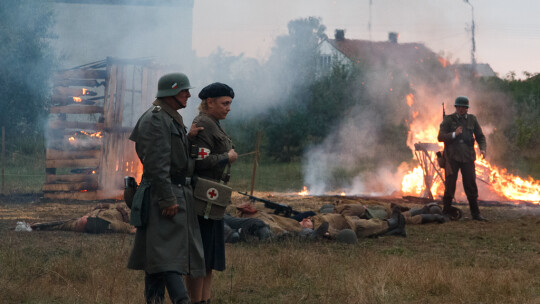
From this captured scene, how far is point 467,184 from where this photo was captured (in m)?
11.4

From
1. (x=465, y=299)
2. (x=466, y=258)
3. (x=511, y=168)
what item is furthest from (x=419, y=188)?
(x=465, y=299)

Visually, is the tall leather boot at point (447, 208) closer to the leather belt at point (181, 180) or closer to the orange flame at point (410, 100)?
the orange flame at point (410, 100)

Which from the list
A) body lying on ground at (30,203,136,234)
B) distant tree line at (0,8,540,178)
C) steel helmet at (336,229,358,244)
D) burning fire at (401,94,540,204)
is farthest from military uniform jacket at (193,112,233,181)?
distant tree line at (0,8,540,178)

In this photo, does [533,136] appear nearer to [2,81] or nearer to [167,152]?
[2,81]

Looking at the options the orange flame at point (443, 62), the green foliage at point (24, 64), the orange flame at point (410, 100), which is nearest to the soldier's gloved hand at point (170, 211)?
the orange flame at point (410, 100)

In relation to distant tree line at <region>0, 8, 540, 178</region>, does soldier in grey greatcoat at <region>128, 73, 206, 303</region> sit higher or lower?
lower

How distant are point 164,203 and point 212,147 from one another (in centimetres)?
77

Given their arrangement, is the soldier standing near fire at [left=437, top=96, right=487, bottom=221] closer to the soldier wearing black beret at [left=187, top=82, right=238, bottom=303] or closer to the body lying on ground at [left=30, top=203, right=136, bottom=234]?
the body lying on ground at [left=30, top=203, right=136, bottom=234]

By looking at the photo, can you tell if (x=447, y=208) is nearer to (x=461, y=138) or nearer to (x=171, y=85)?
(x=461, y=138)

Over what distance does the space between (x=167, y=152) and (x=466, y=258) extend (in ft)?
14.9

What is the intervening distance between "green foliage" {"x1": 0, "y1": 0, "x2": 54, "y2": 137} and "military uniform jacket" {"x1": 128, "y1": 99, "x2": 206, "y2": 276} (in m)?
16.9

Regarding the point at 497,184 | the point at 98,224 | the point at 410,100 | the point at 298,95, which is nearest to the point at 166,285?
the point at 98,224

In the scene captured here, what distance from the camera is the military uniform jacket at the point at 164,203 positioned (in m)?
4.20

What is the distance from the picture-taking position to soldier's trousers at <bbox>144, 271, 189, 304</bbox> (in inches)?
165
